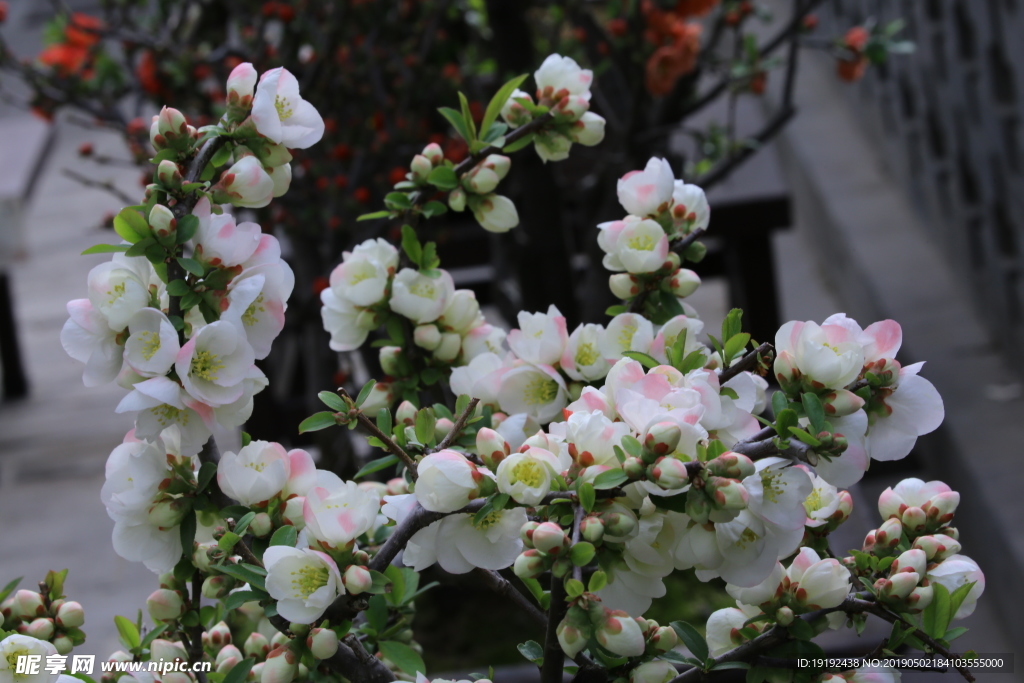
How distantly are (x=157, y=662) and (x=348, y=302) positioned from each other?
25cm

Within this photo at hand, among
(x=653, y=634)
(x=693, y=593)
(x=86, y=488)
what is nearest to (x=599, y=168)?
(x=693, y=593)

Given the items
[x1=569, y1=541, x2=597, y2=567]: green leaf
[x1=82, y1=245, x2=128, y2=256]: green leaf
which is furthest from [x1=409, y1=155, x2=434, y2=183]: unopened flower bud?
[x1=569, y1=541, x2=597, y2=567]: green leaf

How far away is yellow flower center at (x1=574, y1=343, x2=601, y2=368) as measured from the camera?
61 centimetres

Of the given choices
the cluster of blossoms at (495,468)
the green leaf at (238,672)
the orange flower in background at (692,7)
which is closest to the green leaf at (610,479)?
the cluster of blossoms at (495,468)

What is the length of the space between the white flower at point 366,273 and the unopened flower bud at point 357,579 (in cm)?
23

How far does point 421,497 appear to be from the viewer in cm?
45

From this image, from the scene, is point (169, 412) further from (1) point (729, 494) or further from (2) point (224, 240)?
(1) point (729, 494)

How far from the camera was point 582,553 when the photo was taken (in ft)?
1.40

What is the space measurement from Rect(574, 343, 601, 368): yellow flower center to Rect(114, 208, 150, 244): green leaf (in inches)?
10.3

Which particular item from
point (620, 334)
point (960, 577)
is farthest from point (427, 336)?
point (960, 577)

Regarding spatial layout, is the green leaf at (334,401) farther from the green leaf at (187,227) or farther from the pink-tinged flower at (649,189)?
the pink-tinged flower at (649,189)

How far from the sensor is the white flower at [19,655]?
46cm

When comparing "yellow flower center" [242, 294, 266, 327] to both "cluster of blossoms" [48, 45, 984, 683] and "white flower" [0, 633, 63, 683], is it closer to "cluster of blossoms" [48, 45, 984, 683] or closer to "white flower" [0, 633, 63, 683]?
"cluster of blossoms" [48, 45, 984, 683]

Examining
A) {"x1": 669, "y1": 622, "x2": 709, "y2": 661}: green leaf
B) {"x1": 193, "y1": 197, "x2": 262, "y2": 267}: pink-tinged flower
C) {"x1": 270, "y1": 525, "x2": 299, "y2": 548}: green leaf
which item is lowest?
{"x1": 669, "y1": 622, "x2": 709, "y2": 661}: green leaf
